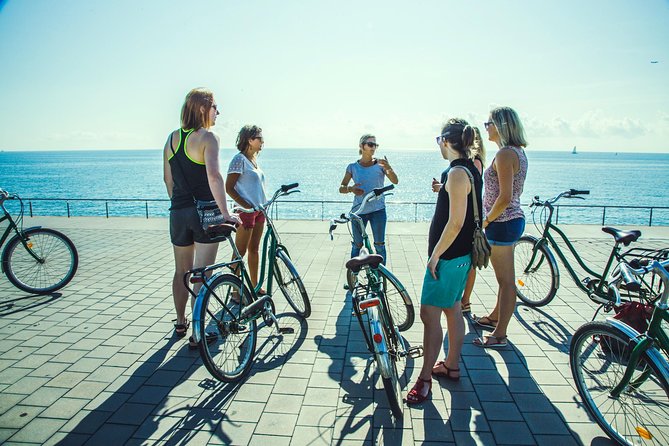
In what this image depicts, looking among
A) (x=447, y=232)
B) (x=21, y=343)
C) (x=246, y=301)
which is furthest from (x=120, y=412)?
(x=447, y=232)

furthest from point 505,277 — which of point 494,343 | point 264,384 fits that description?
point 264,384

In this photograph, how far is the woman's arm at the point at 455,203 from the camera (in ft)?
9.21

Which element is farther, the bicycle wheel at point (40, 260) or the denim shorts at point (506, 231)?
the bicycle wheel at point (40, 260)

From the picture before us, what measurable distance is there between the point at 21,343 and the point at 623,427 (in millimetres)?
4998

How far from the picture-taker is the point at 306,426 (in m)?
2.88

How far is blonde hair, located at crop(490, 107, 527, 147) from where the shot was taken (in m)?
3.68

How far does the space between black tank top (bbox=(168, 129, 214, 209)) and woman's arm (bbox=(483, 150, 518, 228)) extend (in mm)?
2502

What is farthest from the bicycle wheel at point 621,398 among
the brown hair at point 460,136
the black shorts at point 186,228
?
the black shorts at point 186,228

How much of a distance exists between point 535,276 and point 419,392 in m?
2.75

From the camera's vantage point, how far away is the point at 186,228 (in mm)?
3865

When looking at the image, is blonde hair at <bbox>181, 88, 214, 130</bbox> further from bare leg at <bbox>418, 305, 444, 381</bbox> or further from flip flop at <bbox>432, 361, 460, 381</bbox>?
flip flop at <bbox>432, 361, 460, 381</bbox>

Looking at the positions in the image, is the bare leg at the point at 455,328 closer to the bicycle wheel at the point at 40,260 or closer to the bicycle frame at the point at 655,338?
the bicycle frame at the point at 655,338

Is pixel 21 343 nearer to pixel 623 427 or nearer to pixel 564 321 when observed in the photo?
pixel 623 427

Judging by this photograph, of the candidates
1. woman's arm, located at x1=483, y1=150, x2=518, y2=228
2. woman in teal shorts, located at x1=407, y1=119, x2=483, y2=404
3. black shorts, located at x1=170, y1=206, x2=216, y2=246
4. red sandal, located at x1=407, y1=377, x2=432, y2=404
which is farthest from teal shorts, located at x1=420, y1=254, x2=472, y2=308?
black shorts, located at x1=170, y1=206, x2=216, y2=246
